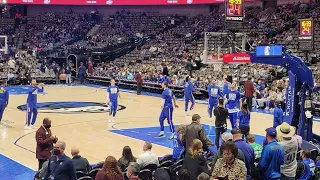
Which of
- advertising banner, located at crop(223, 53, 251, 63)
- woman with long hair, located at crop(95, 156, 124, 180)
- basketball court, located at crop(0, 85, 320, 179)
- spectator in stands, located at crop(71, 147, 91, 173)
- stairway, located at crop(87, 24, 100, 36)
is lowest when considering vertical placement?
basketball court, located at crop(0, 85, 320, 179)

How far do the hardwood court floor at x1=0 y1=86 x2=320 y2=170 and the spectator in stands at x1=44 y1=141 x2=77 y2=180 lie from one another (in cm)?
494

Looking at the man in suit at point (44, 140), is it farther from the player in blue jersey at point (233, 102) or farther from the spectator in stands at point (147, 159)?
the player in blue jersey at point (233, 102)

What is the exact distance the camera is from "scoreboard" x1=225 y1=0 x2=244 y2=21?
20.0 metres

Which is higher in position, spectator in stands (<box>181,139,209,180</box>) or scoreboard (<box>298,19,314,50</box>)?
scoreboard (<box>298,19,314,50</box>)

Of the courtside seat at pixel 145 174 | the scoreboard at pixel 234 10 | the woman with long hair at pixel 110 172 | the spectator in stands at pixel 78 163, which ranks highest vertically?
the scoreboard at pixel 234 10

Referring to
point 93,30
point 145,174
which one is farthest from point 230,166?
point 93,30

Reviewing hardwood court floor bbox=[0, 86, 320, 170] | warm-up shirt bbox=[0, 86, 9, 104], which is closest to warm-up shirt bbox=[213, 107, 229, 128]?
hardwood court floor bbox=[0, 86, 320, 170]

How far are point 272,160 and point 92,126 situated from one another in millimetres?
12276

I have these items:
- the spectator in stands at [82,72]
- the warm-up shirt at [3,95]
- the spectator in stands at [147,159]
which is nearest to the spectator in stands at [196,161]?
the spectator in stands at [147,159]

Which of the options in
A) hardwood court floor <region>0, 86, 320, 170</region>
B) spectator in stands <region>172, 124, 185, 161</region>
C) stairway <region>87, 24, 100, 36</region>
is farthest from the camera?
stairway <region>87, 24, 100, 36</region>

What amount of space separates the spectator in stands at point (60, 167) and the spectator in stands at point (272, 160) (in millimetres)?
3002

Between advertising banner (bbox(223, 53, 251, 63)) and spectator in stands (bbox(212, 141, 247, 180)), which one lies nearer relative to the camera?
spectator in stands (bbox(212, 141, 247, 180))

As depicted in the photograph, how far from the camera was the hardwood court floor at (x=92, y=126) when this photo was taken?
14.9 meters

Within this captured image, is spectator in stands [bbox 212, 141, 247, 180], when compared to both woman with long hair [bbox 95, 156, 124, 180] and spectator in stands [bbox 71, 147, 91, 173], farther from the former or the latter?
spectator in stands [bbox 71, 147, 91, 173]
